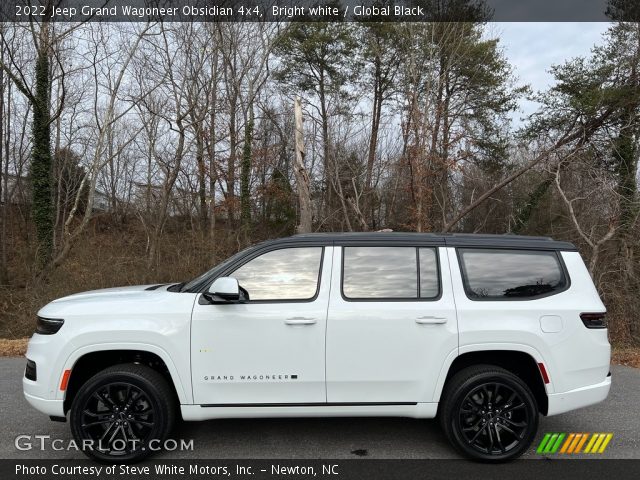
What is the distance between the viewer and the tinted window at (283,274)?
365 centimetres

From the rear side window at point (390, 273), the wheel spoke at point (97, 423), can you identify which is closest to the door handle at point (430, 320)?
the rear side window at point (390, 273)

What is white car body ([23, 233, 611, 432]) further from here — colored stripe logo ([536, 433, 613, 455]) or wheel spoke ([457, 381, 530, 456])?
colored stripe logo ([536, 433, 613, 455])

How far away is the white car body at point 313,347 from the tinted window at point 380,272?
99mm

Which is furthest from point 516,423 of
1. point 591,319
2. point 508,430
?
point 591,319

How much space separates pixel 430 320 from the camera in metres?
3.56

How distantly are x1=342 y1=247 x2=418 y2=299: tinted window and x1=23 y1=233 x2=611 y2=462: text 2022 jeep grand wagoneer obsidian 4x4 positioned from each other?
0.04 ft

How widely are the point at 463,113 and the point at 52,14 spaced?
17127 millimetres

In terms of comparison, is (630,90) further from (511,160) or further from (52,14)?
(52,14)

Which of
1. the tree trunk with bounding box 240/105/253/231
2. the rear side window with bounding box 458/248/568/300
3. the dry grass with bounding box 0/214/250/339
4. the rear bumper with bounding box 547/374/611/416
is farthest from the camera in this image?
the tree trunk with bounding box 240/105/253/231

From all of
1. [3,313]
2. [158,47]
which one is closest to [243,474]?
[3,313]

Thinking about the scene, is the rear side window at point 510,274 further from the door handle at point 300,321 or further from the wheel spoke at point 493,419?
the door handle at point 300,321

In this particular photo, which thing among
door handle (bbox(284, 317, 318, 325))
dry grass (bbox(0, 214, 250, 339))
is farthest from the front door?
dry grass (bbox(0, 214, 250, 339))

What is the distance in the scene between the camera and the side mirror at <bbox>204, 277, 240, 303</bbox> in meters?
3.38

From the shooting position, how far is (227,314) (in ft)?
11.6
